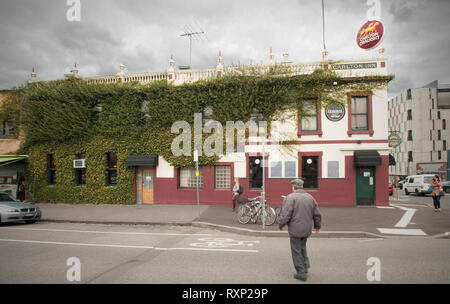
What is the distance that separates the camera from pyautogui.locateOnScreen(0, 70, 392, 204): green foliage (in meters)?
15.6

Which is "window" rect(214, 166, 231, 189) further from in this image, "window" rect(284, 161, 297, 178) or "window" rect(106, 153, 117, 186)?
"window" rect(106, 153, 117, 186)

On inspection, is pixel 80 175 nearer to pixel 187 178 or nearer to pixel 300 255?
pixel 187 178

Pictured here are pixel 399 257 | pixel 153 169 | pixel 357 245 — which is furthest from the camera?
pixel 153 169

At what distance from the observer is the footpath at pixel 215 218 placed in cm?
959

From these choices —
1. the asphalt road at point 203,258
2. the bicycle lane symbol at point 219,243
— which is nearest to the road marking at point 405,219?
the asphalt road at point 203,258

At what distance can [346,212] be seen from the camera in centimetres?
1323

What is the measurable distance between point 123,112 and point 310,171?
39.8ft

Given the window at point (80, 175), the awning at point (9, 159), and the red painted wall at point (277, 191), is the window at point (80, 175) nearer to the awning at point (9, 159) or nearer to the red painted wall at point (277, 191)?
the awning at point (9, 159)

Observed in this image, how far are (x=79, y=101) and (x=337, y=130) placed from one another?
53.6 ft

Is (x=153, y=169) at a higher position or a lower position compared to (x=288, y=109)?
lower

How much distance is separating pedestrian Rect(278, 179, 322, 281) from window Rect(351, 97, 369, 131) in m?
12.1

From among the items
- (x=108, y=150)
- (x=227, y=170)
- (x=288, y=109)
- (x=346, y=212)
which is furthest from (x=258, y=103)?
(x=108, y=150)
